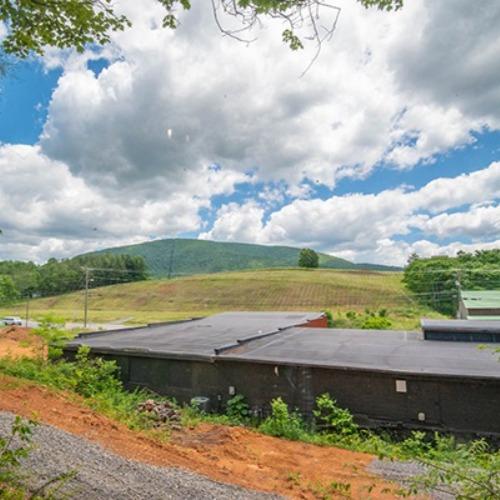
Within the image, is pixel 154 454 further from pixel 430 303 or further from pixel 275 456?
pixel 430 303

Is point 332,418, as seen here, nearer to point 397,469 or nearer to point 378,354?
point 378,354

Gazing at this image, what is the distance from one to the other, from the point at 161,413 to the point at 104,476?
4.02 metres

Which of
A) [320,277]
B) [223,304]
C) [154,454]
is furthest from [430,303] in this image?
[154,454]

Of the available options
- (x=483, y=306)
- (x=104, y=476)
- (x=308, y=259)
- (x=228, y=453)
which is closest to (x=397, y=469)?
(x=228, y=453)

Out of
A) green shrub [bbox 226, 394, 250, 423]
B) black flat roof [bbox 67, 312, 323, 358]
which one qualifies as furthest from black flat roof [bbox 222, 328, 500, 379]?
green shrub [bbox 226, 394, 250, 423]

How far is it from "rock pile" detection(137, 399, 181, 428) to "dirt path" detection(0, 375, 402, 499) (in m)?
0.48

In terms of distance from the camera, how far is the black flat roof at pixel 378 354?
764 cm

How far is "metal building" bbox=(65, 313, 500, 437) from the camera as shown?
7035 millimetres

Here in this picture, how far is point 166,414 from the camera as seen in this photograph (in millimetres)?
7410

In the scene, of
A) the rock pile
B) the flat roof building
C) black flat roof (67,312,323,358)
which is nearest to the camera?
the rock pile

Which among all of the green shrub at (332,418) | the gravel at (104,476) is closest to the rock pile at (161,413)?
the gravel at (104,476)

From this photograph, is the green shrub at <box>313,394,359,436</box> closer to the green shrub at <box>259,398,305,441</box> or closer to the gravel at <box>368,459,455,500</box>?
the green shrub at <box>259,398,305,441</box>

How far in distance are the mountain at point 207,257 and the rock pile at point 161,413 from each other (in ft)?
468

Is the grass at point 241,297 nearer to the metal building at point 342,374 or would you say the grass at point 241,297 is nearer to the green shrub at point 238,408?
the metal building at point 342,374
